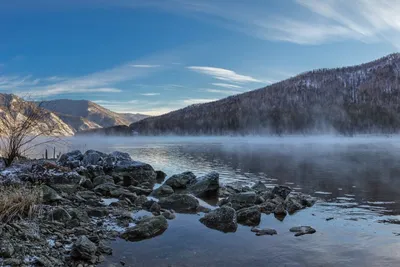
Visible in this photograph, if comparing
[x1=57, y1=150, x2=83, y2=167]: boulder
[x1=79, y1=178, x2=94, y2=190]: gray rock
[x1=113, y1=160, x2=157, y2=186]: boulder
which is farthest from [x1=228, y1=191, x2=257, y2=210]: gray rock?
[x1=57, y1=150, x2=83, y2=167]: boulder

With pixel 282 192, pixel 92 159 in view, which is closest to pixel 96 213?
pixel 282 192

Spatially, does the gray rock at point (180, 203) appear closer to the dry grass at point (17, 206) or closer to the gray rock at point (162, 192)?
the gray rock at point (162, 192)

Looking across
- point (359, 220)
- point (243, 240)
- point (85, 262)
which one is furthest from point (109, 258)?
point (359, 220)

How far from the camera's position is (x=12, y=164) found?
64.6 feet

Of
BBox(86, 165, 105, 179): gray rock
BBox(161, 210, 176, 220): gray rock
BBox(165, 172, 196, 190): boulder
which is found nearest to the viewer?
BBox(161, 210, 176, 220): gray rock

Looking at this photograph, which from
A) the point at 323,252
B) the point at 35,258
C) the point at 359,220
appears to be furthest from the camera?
the point at 359,220

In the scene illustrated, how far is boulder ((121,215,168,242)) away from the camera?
41.0 feet

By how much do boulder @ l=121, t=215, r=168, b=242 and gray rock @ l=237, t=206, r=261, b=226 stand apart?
350 cm

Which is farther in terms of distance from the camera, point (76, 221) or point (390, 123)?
point (390, 123)

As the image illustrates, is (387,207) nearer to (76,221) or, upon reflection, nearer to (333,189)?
(333,189)

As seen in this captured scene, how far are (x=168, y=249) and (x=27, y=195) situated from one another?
531 centimetres

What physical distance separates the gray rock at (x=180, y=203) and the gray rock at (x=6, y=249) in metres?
9.85

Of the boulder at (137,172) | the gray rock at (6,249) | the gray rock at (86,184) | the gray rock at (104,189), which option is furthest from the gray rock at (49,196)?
the boulder at (137,172)

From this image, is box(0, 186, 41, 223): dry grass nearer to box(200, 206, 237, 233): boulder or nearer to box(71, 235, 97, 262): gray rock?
box(71, 235, 97, 262): gray rock
